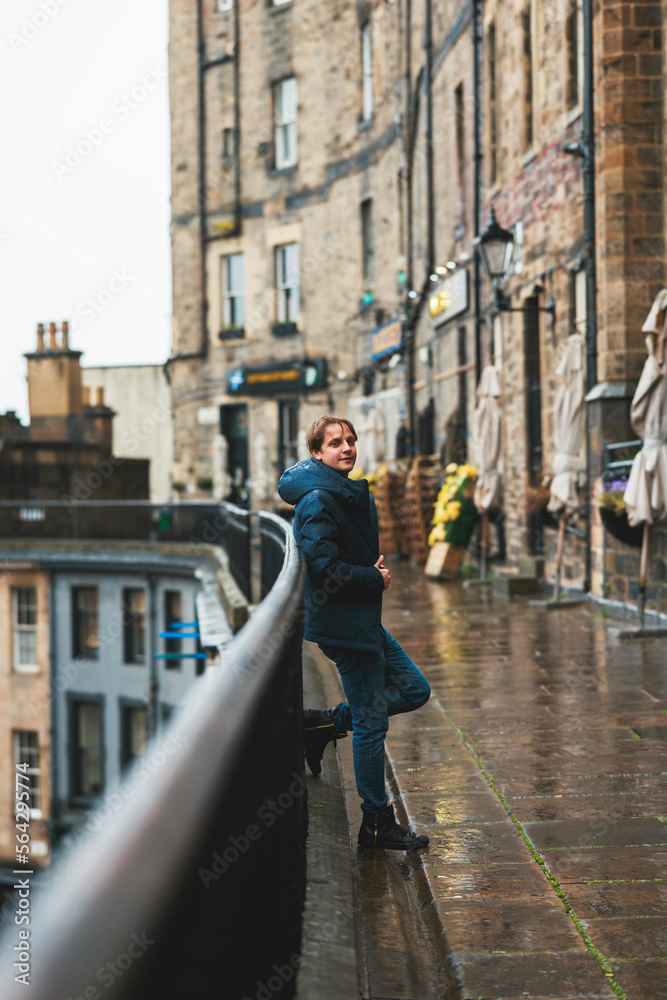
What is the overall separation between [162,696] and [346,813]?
22.2m

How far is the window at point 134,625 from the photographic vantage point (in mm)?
26719

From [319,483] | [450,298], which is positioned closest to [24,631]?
[450,298]

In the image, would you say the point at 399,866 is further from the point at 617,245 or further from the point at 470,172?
the point at 470,172

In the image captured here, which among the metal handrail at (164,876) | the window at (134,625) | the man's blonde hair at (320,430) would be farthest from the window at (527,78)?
the window at (134,625)

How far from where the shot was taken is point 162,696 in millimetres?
25828

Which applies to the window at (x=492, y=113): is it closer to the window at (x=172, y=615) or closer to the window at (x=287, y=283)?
the window at (x=287, y=283)

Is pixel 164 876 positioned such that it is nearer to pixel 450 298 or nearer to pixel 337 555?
pixel 337 555

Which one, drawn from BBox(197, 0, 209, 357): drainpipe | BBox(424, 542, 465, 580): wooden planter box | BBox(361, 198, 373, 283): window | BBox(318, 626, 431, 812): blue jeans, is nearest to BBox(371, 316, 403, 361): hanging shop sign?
BBox(361, 198, 373, 283): window

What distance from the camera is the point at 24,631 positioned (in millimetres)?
28281

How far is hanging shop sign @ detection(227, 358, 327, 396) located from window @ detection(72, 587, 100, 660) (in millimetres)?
6638

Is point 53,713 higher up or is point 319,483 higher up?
point 319,483

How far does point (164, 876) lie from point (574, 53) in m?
12.8

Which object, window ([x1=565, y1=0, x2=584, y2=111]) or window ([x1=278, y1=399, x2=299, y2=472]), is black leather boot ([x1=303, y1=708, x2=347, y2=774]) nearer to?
window ([x1=565, y1=0, x2=584, y2=111])

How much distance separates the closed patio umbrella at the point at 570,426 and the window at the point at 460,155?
A: 733 centimetres
